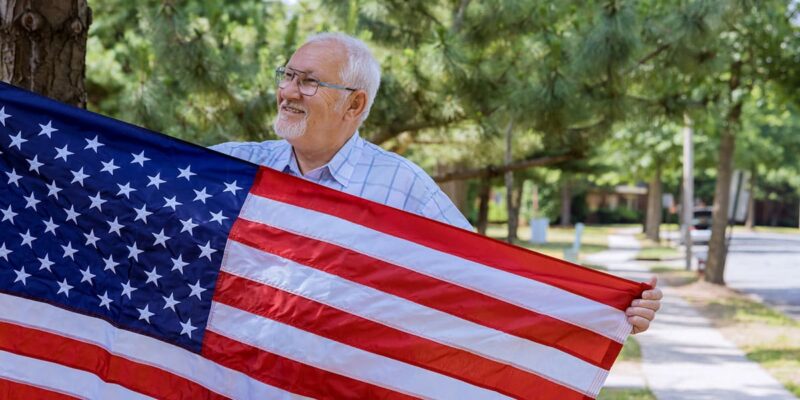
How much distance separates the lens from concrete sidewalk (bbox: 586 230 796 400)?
8695 mm

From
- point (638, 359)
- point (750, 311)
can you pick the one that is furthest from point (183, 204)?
point (750, 311)

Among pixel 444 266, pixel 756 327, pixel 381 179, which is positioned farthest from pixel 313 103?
pixel 756 327

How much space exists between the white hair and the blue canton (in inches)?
17.9

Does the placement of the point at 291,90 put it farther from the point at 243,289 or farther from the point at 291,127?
the point at 243,289

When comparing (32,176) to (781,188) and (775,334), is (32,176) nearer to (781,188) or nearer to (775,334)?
(775,334)

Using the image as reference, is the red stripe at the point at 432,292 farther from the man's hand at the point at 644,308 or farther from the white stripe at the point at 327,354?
the white stripe at the point at 327,354

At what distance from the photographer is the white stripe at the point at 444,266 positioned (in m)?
3.23

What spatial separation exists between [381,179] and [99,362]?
1.11m

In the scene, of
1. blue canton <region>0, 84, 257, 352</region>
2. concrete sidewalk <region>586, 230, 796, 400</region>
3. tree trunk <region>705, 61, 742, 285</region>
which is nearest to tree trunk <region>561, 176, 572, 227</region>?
tree trunk <region>705, 61, 742, 285</region>

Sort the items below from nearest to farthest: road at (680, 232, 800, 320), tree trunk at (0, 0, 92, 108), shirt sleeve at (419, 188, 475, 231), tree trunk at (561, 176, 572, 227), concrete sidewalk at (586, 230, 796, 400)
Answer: shirt sleeve at (419, 188, 475, 231)
tree trunk at (0, 0, 92, 108)
concrete sidewalk at (586, 230, 796, 400)
road at (680, 232, 800, 320)
tree trunk at (561, 176, 572, 227)

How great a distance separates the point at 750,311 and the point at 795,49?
432 cm

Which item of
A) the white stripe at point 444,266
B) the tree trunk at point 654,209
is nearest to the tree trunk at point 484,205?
the tree trunk at point 654,209

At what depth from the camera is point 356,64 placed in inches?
132

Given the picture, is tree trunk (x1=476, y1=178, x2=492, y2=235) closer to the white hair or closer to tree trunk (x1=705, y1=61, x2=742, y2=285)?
tree trunk (x1=705, y1=61, x2=742, y2=285)
